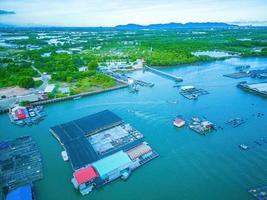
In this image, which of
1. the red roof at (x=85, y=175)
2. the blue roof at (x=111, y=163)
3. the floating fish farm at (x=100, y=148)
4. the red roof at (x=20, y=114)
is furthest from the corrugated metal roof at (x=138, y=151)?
the red roof at (x=20, y=114)

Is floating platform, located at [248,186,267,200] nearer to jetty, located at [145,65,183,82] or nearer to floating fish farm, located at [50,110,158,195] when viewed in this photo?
floating fish farm, located at [50,110,158,195]

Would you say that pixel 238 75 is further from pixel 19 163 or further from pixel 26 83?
pixel 19 163

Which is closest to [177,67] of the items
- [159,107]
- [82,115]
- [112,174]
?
[159,107]

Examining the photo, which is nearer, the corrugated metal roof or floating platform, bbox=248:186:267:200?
floating platform, bbox=248:186:267:200

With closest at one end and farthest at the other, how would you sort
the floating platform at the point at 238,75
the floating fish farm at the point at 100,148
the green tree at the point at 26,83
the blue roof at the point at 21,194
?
the blue roof at the point at 21,194, the floating fish farm at the point at 100,148, the green tree at the point at 26,83, the floating platform at the point at 238,75

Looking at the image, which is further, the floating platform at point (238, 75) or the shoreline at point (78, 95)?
the floating platform at point (238, 75)

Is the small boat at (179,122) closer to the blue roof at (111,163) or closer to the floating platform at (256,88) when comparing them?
the blue roof at (111,163)

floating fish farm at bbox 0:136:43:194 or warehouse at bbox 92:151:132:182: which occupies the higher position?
warehouse at bbox 92:151:132:182

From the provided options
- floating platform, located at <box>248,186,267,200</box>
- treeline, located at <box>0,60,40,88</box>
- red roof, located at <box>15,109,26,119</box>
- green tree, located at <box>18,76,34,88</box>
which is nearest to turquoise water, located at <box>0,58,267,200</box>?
floating platform, located at <box>248,186,267,200</box>
